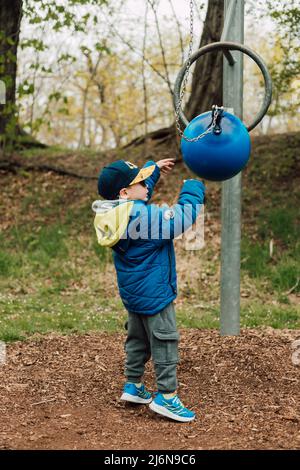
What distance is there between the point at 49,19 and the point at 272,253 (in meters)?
4.26

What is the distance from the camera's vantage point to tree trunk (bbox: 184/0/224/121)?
959cm

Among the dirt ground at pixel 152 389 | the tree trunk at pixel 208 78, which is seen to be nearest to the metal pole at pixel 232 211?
the dirt ground at pixel 152 389

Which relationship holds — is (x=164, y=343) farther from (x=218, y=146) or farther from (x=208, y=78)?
(x=208, y=78)

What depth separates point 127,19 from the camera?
1180 cm

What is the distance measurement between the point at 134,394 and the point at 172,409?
12.1 inches

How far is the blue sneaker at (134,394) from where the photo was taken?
401cm

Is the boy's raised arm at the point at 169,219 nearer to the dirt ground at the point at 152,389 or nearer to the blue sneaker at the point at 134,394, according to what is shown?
the blue sneaker at the point at 134,394

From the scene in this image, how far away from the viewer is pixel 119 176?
382 cm

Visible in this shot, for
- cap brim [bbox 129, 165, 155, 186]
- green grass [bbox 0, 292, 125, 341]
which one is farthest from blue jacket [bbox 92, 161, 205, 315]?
green grass [bbox 0, 292, 125, 341]

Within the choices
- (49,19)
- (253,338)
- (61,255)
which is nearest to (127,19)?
(49,19)

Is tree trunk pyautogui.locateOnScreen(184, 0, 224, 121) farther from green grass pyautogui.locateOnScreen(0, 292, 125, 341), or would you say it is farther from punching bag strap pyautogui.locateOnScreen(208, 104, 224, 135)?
punching bag strap pyautogui.locateOnScreen(208, 104, 224, 135)

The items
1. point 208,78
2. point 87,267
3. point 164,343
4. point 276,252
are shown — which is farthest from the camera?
point 208,78

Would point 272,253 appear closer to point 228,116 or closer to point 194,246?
point 194,246

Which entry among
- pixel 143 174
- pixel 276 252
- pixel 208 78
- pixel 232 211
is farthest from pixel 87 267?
pixel 143 174
